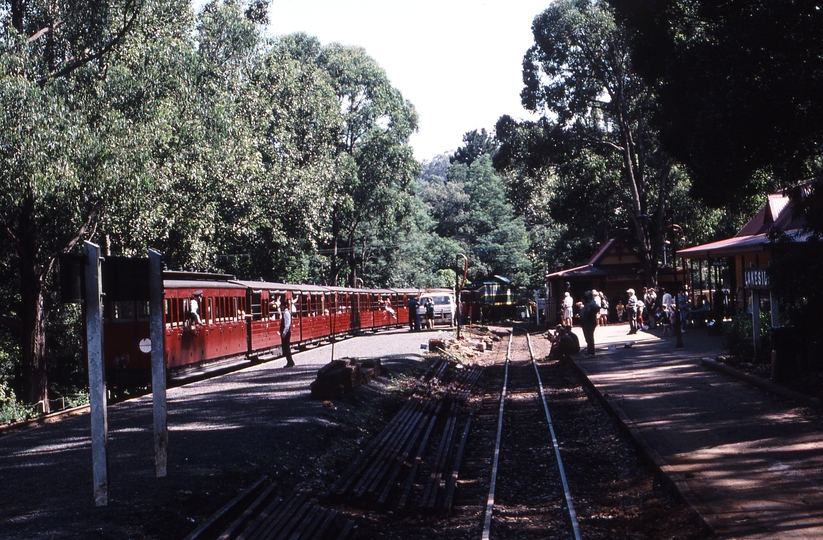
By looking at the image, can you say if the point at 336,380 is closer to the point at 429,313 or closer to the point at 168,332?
the point at 168,332

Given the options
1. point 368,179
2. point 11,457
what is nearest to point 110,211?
point 11,457

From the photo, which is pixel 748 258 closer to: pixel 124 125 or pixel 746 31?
pixel 746 31

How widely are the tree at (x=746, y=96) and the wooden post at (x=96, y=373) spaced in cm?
974

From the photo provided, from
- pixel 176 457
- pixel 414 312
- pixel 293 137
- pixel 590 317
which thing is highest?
pixel 293 137

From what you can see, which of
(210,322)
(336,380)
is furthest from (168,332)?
(336,380)

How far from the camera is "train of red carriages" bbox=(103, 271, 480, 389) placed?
18062mm

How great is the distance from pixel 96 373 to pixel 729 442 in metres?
7.20

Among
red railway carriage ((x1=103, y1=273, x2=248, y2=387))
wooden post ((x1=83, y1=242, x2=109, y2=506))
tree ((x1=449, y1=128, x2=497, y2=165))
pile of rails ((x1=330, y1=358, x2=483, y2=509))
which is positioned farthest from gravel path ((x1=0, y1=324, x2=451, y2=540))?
tree ((x1=449, y1=128, x2=497, y2=165))

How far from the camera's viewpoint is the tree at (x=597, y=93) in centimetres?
3572

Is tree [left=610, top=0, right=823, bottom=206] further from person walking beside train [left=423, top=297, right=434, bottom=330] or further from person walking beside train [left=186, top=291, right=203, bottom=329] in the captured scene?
person walking beside train [left=423, top=297, right=434, bottom=330]

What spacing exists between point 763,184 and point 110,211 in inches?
604

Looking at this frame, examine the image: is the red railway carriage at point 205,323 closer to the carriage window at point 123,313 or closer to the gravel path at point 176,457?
the carriage window at point 123,313

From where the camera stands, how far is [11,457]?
33.7ft

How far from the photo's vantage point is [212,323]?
69.2ft
